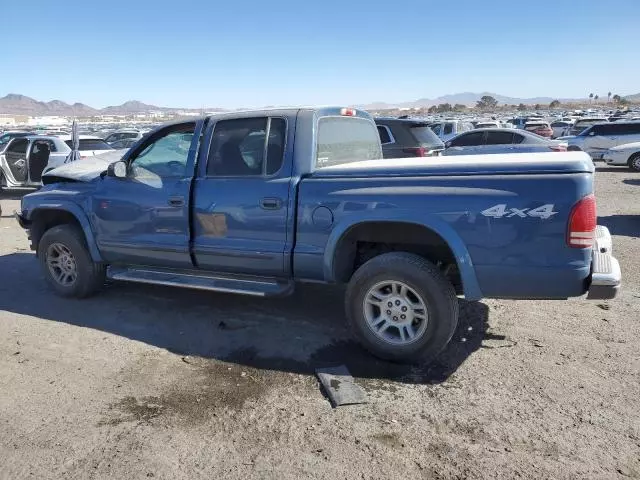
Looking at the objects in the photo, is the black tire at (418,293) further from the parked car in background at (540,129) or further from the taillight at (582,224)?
the parked car in background at (540,129)

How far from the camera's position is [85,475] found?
2789 millimetres

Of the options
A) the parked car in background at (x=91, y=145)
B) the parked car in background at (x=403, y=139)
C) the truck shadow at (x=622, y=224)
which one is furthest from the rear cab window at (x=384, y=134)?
the parked car in background at (x=91, y=145)

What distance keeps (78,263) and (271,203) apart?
2558 mm

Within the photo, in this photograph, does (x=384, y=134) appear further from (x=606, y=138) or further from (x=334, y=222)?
(x=606, y=138)

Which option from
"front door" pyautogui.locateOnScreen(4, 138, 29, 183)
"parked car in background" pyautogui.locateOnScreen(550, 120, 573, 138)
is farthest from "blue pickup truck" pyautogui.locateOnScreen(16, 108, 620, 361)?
"parked car in background" pyautogui.locateOnScreen(550, 120, 573, 138)

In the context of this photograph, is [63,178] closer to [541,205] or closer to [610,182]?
[541,205]

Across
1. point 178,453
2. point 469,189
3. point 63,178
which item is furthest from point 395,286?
point 63,178

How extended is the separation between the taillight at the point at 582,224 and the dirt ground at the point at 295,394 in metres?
1.04

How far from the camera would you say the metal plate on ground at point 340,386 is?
3.48 meters

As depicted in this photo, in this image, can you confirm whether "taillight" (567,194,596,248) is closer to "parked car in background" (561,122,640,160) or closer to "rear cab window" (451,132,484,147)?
"rear cab window" (451,132,484,147)

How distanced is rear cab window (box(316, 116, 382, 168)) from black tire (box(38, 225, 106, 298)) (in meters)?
2.82

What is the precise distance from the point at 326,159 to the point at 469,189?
1519 millimetres

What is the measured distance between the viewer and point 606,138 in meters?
19.9

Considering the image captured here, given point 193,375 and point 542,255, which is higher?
point 542,255
